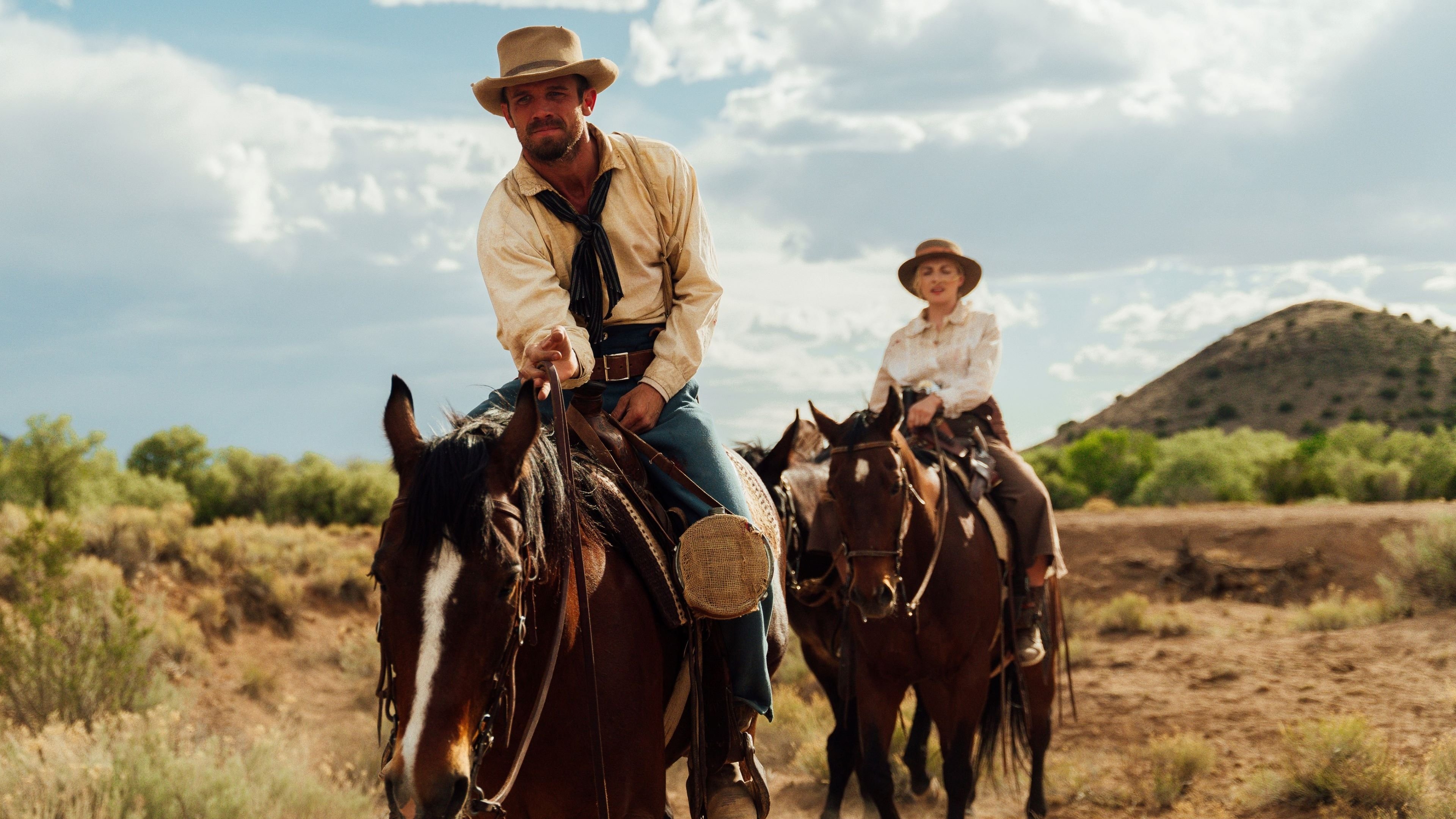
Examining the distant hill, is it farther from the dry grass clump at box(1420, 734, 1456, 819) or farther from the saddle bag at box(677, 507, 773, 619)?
the saddle bag at box(677, 507, 773, 619)

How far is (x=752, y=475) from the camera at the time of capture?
5156 mm

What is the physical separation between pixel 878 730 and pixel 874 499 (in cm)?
144

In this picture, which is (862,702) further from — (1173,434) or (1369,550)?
(1173,434)

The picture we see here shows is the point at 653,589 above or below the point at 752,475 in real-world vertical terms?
below

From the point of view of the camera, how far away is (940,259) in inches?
295

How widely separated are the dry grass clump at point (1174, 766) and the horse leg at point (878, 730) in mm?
2883

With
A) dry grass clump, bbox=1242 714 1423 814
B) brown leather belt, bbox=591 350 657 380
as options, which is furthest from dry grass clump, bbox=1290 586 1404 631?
brown leather belt, bbox=591 350 657 380

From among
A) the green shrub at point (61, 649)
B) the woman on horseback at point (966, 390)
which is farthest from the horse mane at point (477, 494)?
the green shrub at point (61, 649)

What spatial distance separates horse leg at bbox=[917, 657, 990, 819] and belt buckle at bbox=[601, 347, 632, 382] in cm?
337

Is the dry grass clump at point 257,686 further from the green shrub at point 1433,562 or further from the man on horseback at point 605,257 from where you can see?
the green shrub at point 1433,562

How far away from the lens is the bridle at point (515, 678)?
2.39 metres

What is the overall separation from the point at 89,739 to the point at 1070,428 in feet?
235

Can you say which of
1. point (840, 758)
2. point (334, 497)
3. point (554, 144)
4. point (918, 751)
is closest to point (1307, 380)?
point (334, 497)

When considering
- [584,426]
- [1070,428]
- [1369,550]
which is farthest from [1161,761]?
[1070,428]
